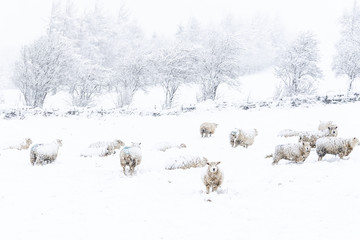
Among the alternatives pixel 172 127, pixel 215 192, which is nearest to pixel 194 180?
pixel 215 192

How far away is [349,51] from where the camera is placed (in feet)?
140

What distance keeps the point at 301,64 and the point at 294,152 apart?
110 feet

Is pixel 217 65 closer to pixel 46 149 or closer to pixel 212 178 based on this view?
pixel 46 149

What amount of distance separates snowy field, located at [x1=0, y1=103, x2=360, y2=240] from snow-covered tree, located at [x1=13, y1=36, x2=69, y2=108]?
2193 centimetres

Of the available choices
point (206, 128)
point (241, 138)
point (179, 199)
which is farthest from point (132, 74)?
point (179, 199)

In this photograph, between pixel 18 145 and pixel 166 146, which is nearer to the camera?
pixel 166 146

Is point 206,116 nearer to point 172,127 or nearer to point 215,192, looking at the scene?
point 172,127

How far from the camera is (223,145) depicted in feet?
66.6

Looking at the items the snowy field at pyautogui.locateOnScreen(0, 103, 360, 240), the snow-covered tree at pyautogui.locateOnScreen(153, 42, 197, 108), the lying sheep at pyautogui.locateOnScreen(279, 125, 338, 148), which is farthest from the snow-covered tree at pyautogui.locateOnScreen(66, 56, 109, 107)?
the lying sheep at pyautogui.locateOnScreen(279, 125, 338, 148)

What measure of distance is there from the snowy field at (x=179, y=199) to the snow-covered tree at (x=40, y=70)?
72.0 feet

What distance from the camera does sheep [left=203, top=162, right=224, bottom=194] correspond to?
1104 cm

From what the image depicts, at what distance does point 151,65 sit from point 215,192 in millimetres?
38006

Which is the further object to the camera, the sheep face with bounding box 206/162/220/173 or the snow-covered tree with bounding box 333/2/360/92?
the snow-covered tree with bounding box 333/2/360/92

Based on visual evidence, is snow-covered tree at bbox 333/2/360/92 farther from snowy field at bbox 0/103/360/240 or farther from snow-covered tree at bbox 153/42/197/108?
snowy field at bbox 0/103/360/240
